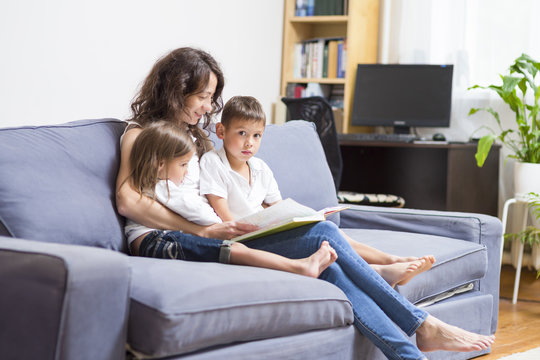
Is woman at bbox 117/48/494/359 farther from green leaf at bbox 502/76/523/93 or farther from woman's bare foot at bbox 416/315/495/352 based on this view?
green leaf at bbox 502/76/523/93

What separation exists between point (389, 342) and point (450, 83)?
2.52 metres

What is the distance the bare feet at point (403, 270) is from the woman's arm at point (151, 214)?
41 centimetres

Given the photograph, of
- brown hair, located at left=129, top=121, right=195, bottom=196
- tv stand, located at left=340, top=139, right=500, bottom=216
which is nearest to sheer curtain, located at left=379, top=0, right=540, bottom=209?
tv stand, located at left=340, top=139, right=500, bottom=216

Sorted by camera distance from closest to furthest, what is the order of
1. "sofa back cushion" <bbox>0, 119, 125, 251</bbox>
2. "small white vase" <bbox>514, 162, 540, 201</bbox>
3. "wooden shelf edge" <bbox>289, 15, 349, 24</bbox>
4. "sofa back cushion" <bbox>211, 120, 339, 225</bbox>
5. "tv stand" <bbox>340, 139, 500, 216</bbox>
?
"sofa back cushion" <bbox>0, 119, 125, 251</bbox>, "sofa back cushion" <bbox>211, 120, 339, 225</bbox>, "small white vase" <bbox>514, 162, 540, 201</bbox>, "tv stand" <bbox>340, 139, 500, 216</bbox>, "wooden shelf edge" <bbox>289, 15, 349, 24</bbox>

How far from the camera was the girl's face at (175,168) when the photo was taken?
1868mm

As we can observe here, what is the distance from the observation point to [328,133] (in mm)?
3443

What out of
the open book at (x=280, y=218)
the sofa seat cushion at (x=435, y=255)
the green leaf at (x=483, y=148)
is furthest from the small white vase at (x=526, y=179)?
the open book at (x=280, y=218)

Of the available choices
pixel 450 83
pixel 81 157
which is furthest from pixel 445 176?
pixel 81 157

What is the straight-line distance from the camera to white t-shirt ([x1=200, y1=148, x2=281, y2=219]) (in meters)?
2.01

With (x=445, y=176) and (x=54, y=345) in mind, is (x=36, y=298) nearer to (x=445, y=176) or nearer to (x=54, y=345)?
(x=54, y=345)

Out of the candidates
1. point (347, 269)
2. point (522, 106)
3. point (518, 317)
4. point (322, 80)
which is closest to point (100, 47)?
point (322, 80)

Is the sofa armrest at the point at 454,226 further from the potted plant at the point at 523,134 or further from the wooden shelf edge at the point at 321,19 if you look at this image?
the wooden shelf edge at the point at 321,19

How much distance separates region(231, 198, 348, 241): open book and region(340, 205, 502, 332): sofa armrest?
0.81m

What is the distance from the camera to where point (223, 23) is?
12.8ft
